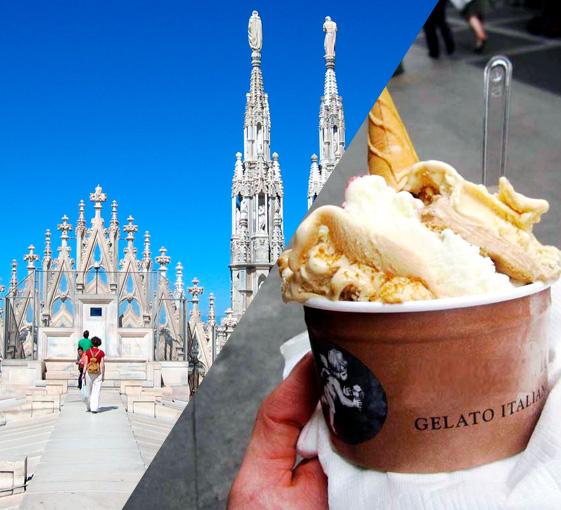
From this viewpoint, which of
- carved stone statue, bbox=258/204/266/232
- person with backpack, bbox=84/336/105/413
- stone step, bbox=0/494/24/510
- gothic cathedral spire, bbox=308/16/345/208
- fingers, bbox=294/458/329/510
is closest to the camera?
fingers, bbox=294/458/329/510

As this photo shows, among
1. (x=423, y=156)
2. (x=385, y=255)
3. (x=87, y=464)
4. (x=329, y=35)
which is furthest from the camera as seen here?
(x=329, y=35)

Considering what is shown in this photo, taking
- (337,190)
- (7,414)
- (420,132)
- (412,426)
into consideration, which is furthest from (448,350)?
(7,414)

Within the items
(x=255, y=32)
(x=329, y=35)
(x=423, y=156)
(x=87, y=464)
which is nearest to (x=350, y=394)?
(x=423, y=156)

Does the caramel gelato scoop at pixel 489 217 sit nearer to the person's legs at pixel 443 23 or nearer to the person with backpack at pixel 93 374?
the person's legs at pixel 443 23

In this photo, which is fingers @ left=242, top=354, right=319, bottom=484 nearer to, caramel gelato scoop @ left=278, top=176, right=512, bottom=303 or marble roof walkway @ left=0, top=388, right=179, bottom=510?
caramel gelato scoop @ left=278, top=176, right=512, bottom=303

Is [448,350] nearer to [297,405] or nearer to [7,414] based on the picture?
[297,405]

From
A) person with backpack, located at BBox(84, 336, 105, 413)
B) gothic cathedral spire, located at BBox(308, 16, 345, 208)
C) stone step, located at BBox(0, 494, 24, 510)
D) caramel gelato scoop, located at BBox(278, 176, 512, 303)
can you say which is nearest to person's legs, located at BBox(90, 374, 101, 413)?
person with backpack, located at BBox(84, 336, 105, 413)

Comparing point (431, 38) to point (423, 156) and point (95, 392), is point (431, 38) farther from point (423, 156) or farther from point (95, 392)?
point (95, 392)
